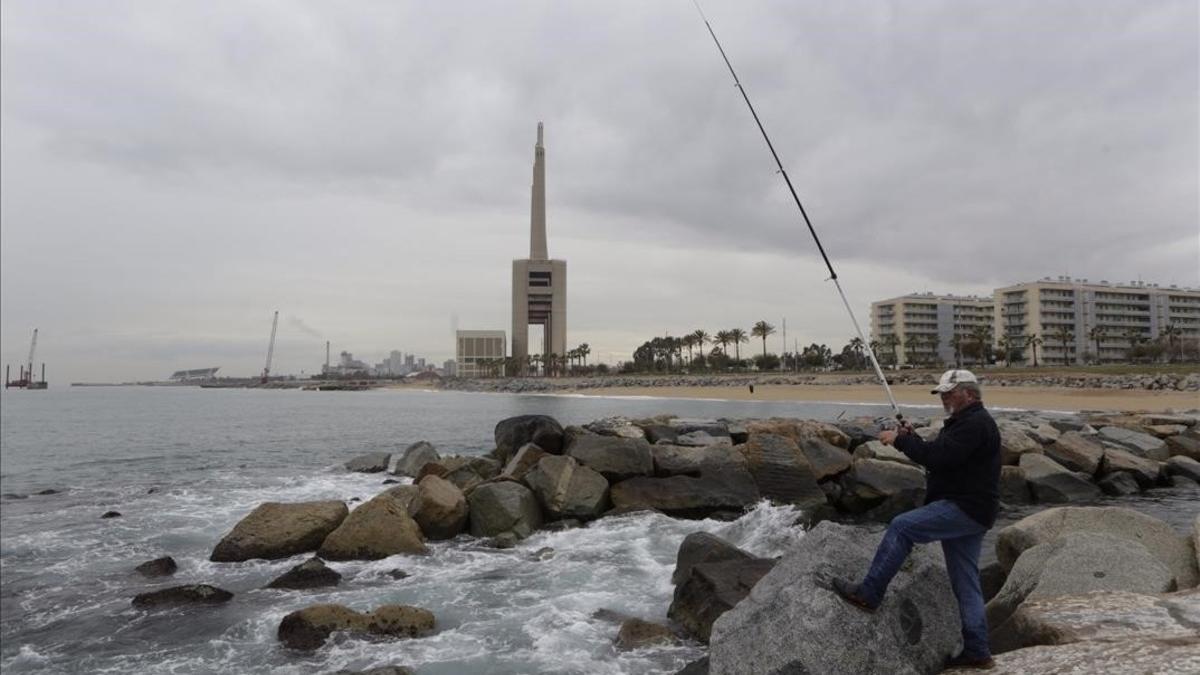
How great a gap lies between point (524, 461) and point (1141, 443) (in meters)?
20.1

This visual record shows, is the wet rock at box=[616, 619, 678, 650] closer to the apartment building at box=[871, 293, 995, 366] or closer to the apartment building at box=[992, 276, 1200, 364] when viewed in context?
the apartment building at box=[992, 276, 1200, 364]

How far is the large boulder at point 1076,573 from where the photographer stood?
674cm

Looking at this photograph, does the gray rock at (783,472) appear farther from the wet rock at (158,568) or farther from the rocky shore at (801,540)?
the wet rock at (158,568)

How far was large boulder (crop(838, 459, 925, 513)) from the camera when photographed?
53.7ft

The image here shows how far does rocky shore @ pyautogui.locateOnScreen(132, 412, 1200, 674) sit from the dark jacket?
892 mm

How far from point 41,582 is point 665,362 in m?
156

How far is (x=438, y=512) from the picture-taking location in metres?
14.6

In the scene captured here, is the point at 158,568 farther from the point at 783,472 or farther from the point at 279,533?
the point at 783,472

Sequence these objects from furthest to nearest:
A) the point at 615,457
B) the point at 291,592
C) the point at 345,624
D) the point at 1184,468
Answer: the point at 1184,468
the point at 615,457
the point at 291,592
the point at 345,624

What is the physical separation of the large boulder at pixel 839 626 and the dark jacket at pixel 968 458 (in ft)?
2.90

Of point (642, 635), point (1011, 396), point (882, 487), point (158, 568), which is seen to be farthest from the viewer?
point (1011, 396)

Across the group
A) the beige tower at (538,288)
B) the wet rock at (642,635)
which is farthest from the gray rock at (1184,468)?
the beige tower at (538,288)

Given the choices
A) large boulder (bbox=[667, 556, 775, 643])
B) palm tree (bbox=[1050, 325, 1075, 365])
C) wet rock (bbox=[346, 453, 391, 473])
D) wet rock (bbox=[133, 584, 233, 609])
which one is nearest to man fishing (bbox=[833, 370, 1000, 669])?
large boulder (bbox=[667, 556, 775, 643])

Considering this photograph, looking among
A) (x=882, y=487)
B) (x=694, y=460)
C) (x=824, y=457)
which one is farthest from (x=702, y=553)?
(x=824, y=457)
